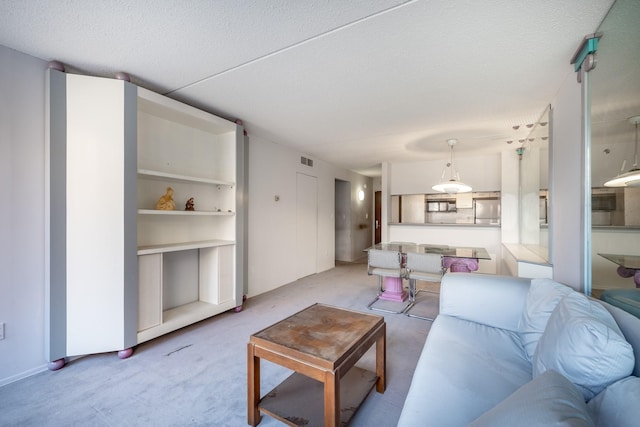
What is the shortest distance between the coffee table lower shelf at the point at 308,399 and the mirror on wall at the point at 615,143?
173cm

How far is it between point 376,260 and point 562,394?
9.78 feet

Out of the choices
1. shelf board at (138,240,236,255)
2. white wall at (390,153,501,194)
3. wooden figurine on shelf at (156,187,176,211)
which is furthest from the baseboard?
white wall at (390,153,501,194)

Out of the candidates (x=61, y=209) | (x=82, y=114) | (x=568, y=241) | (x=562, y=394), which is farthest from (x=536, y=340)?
(x=82, y=114)

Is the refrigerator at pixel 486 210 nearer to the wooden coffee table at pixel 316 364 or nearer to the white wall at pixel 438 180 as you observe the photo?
the white wall at pixel 438 180

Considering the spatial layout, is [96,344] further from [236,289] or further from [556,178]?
[556,178]

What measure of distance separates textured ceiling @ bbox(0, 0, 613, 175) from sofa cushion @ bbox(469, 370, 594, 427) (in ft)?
6.29

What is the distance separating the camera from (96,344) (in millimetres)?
2229

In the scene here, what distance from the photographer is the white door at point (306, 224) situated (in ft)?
17.1

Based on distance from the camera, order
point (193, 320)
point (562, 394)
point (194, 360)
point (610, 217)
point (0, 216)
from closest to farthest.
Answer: point (562, 394)
point (610, 217)
point (0, 216)
point (194, 360)
point (193, 320)

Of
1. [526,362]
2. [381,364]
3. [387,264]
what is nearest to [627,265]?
[526,362]

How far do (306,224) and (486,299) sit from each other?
12.5 feet

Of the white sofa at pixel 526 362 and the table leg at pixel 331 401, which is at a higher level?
the white sofa at pixel 526 362

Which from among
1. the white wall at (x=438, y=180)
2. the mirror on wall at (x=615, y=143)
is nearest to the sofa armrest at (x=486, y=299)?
the mirror on wall at (x=615, y=143)

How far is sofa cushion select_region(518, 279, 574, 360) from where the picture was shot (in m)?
1.52
